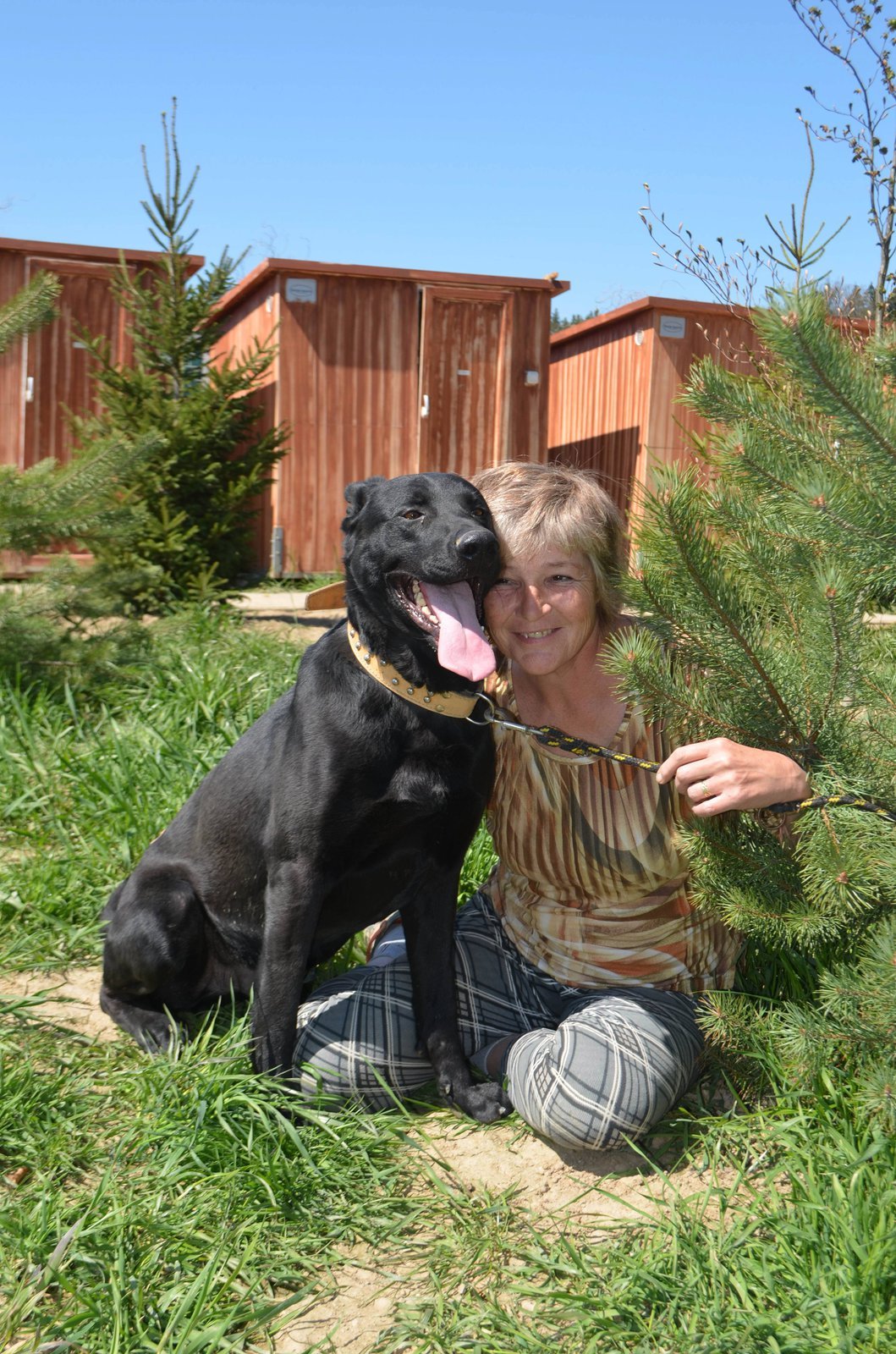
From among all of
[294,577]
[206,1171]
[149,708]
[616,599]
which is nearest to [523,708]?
[616,599]

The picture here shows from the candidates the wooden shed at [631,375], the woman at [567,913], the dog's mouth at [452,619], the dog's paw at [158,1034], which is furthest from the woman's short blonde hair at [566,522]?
the wooden shed at [631,375]

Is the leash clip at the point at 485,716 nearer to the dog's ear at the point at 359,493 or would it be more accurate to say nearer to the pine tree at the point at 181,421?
the dog's ear at the point at 359,493

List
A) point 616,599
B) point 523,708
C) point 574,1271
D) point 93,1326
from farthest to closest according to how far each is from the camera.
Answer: point 523,708 → point 616,599 → point 574,1271 → point 93,1326

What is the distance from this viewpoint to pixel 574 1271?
193 centimetres

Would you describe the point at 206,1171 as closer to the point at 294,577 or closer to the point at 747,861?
the point at 747,861

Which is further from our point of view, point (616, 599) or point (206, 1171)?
point (616, 599)

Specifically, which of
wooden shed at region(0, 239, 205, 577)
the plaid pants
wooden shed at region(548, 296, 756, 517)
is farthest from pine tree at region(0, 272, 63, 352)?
wooden shed at region(548, 296, 756, 517)

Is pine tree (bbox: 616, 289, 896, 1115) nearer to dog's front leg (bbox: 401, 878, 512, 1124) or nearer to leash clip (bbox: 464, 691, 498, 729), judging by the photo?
leash clip (bbox: 464, 691, 498, 729)

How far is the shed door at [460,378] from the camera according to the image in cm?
1090

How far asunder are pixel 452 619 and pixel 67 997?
1591 mm

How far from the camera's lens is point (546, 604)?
2482 mm

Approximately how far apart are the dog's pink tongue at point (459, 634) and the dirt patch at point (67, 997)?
1.40 metres

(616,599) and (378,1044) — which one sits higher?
(616,599)

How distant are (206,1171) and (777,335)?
1872 mm
